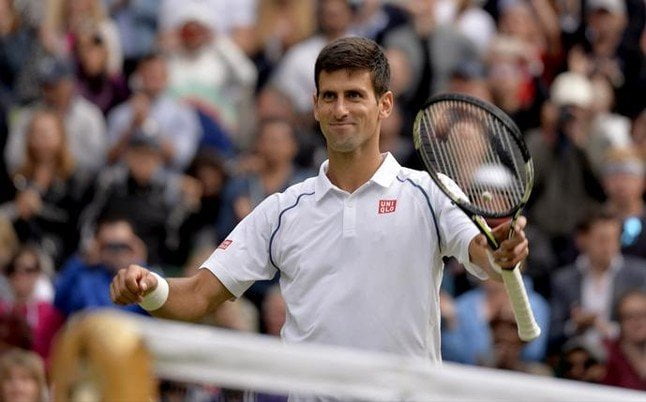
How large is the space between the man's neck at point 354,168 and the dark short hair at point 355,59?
0.26 metres

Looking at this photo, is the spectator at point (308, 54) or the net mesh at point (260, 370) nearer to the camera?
the net mesh at point (260, 370)

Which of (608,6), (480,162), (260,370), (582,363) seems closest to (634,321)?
(582,363)

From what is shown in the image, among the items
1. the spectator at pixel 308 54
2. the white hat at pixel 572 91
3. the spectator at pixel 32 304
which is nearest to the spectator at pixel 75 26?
the spectator at pixel 308 54

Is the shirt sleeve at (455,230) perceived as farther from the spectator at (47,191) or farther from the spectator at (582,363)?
the spectator at (47,191)

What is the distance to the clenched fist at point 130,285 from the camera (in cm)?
709

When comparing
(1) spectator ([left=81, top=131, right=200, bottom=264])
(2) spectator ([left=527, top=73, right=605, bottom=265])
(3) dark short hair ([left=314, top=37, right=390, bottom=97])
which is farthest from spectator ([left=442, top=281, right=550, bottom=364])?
(3) dark short hair ([left=314, top=37, right=390, bottom=97])

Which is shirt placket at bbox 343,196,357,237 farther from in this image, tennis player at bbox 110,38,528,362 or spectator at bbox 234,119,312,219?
spectator at bbox 234,119,312,219

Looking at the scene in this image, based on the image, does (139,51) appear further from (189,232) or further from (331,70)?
(331,70)

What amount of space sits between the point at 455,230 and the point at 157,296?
1199 mm

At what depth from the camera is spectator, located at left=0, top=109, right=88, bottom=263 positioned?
13.9m

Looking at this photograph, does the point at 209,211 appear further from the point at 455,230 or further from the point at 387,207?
the point at 455,230

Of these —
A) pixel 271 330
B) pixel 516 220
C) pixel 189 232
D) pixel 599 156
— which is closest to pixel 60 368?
pixel 516 220

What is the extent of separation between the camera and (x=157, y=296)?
728 centimetres

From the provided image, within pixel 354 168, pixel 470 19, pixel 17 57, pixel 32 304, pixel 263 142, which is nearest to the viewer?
pixel 354 168
